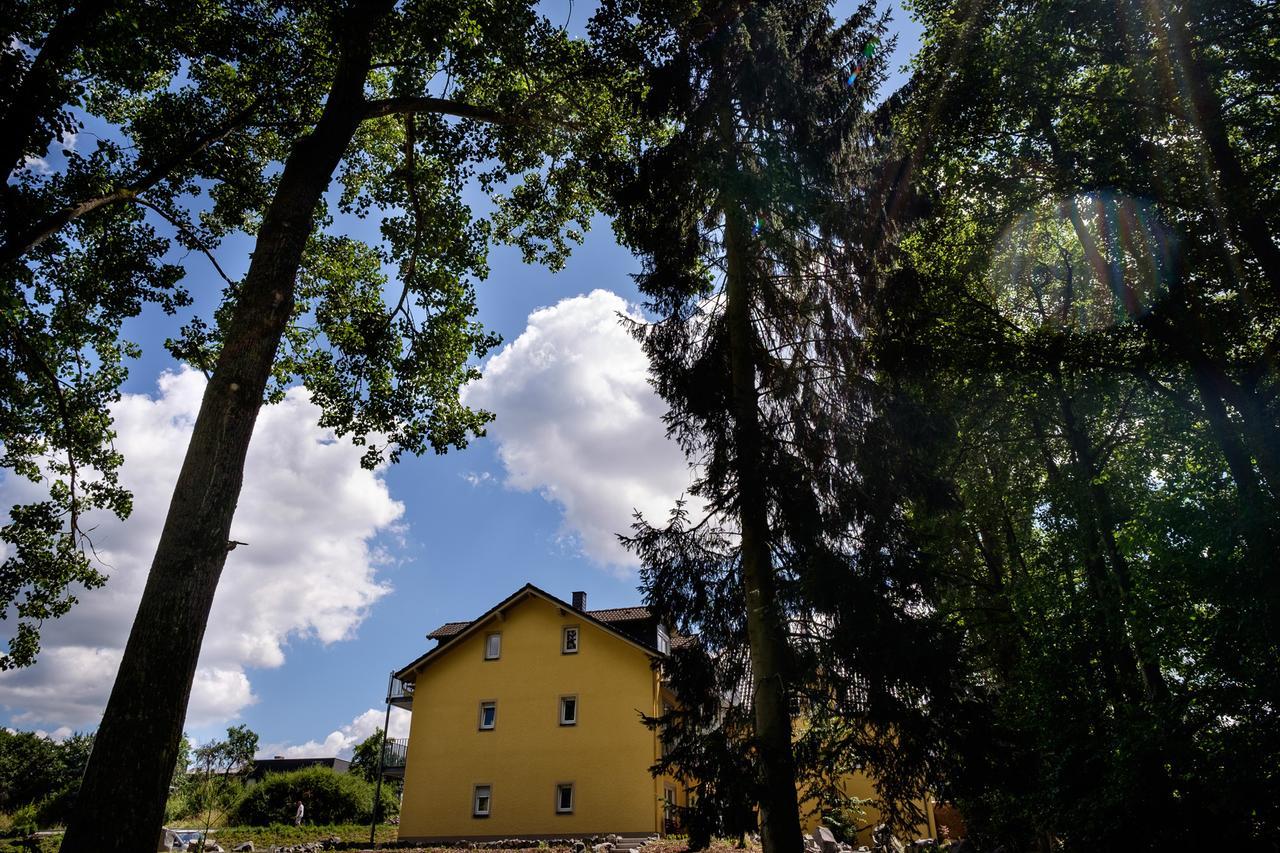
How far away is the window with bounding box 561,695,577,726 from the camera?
2448 cm

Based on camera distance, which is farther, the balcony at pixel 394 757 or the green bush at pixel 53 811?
the green bush at pixel 53 811

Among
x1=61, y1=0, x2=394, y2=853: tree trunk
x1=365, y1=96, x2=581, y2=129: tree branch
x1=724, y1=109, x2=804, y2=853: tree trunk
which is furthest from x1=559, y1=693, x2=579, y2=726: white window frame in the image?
x1=61, y1=0, x2=394, y2=853: tree trunk

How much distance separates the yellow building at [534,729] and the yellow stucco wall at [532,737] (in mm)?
36

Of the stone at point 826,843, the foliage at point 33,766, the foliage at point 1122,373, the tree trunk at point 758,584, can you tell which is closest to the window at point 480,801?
the stone at point 826,843

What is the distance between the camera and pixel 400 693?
27.2m

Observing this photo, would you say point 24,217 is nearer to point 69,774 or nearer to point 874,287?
point 874,287

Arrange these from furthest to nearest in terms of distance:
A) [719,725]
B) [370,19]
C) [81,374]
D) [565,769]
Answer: [565,769]
[81,374]
[719,725]
[370,19]

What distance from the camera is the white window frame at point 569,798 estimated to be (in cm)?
2316

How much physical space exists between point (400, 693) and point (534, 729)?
6151 millimetres

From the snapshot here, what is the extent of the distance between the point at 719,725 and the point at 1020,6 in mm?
11561

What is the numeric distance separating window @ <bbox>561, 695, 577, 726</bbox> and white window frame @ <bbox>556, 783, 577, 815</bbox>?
1922 mm

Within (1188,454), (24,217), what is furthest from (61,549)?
(1188,454)

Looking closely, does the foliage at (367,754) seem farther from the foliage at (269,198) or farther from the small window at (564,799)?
the foliage at (269,198)

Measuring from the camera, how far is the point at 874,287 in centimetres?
1059
